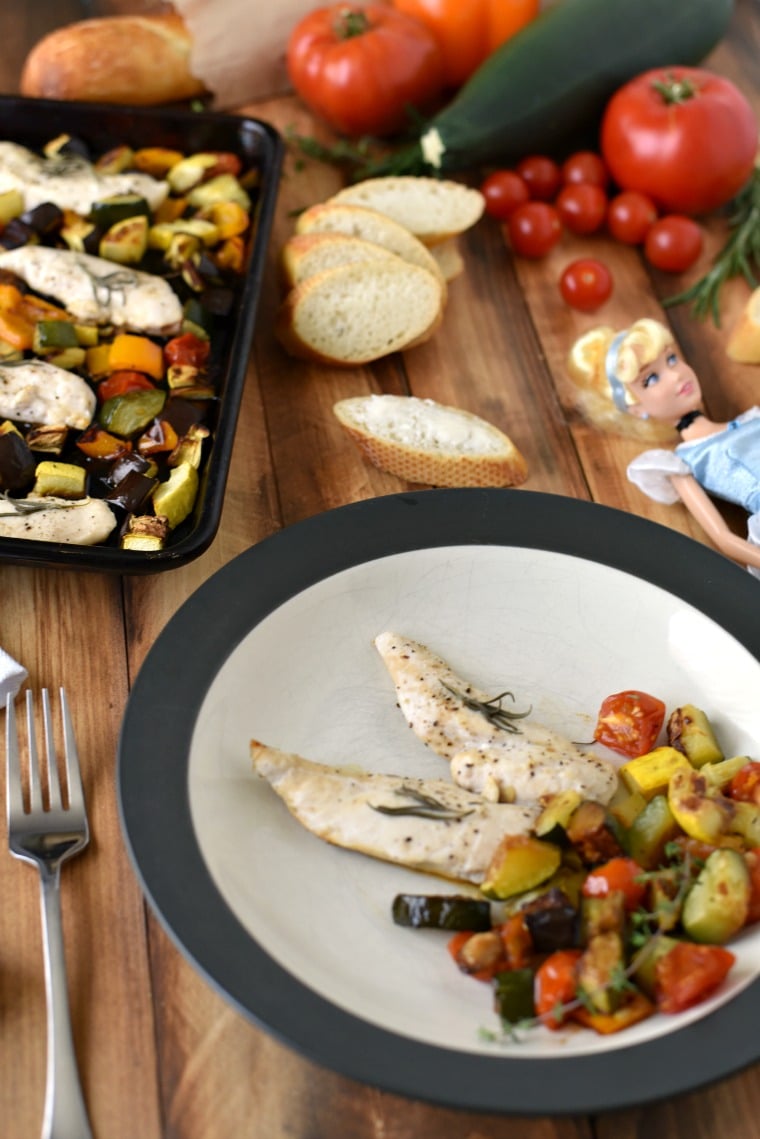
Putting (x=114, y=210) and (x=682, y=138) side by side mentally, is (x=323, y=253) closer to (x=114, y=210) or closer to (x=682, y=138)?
(x=114, y=210)

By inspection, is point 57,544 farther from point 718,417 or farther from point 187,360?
point 718,417

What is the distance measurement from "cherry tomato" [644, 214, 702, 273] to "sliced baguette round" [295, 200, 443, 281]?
2.14ft

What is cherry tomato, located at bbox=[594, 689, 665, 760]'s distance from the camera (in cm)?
186

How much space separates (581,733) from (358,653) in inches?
16.1

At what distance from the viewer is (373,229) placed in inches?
106

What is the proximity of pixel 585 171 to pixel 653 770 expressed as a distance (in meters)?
1.95

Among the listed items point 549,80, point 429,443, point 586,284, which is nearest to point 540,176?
point 549,80

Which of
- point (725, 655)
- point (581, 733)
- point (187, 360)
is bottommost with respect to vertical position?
point (187, 360)

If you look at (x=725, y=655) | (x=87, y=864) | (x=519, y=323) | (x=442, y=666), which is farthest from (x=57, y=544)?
(x=519, y=323)

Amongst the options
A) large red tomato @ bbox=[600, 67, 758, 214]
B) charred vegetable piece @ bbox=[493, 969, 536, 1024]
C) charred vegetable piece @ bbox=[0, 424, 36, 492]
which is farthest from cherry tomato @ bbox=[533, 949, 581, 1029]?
large red tomato @ bbox=[600, 67, 758, 214]

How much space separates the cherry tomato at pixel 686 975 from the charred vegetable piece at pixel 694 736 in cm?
40

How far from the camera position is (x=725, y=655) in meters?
1.95

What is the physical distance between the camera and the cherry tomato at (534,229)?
2947 mm

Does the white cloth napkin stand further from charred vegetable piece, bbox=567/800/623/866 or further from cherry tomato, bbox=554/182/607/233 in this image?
cherry tomato, bbox=554/182/607/233
